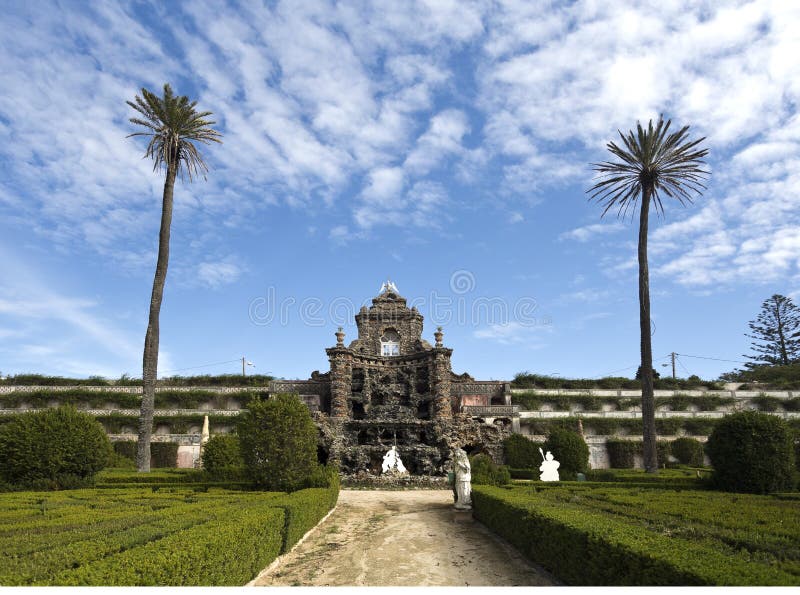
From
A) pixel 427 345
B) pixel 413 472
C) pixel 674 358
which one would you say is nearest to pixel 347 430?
pixel 413 472

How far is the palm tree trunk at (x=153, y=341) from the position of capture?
24.9 meters

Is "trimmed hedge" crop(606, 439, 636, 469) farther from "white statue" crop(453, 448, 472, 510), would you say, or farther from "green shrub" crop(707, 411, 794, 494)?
"white statue" crop(453, 448, 472, 510)

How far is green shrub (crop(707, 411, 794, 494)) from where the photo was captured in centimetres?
1683

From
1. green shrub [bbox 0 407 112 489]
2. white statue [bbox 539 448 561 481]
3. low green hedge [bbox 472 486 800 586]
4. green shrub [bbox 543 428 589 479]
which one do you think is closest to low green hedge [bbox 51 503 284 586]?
low green hedge [bbox 472 486 800 586]

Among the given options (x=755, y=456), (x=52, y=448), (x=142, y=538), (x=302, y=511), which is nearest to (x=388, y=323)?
(x=52, y=448)

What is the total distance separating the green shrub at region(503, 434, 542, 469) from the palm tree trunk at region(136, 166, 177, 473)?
20.2 meters

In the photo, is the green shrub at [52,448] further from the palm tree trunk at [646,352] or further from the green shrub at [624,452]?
the green shrub at [624,452]

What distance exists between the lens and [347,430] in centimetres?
3547

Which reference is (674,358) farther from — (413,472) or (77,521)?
(77,521)

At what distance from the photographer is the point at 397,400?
40875mm

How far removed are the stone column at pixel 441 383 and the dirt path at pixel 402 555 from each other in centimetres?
2005

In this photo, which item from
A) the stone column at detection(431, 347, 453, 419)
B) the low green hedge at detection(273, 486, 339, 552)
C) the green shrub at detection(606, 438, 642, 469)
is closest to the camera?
the low green hedge at detection(273, 486, 339, 552)

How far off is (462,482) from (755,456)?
1033 centimetres

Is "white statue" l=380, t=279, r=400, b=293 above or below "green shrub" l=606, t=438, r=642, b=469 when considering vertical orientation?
above
